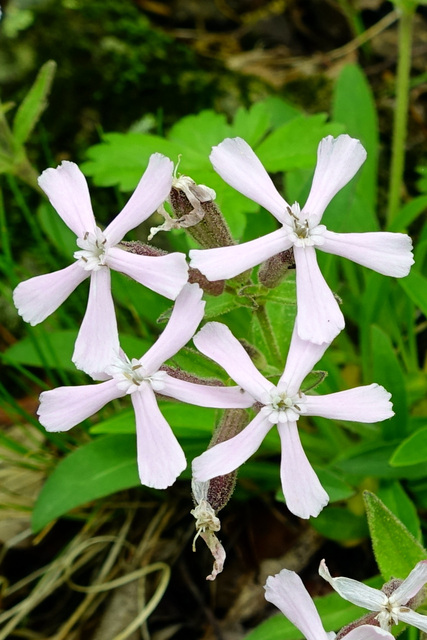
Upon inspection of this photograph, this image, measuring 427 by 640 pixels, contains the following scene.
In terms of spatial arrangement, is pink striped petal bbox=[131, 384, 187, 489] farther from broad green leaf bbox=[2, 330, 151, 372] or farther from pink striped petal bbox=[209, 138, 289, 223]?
broad green leaf bbox=[2, 330, 151, 372]

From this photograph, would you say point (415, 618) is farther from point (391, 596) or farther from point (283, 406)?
point (283, 406)

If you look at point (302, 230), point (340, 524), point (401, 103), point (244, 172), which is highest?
point (401, 103)

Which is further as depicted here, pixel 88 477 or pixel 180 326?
pixel 88 477

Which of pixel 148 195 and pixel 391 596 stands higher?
pixel 148 195

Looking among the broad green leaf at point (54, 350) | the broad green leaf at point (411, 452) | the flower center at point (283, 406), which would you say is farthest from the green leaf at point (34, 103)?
the broad green leaf at point (411, 452)

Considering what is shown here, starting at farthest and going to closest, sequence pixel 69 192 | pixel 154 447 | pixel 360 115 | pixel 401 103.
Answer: pixel 360 115 < pixel 401 103 < pixel 69 192 < pixel 154 447

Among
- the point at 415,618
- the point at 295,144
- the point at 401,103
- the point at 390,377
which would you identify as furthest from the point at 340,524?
the point at 401,103

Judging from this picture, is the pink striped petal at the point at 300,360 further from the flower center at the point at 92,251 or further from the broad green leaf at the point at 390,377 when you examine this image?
the broad green leaf at the point at 390,377

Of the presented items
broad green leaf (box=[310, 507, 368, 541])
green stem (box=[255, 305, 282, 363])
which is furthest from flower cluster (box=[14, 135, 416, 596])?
broad green leaf (box=[310, 507, 368, 541])
